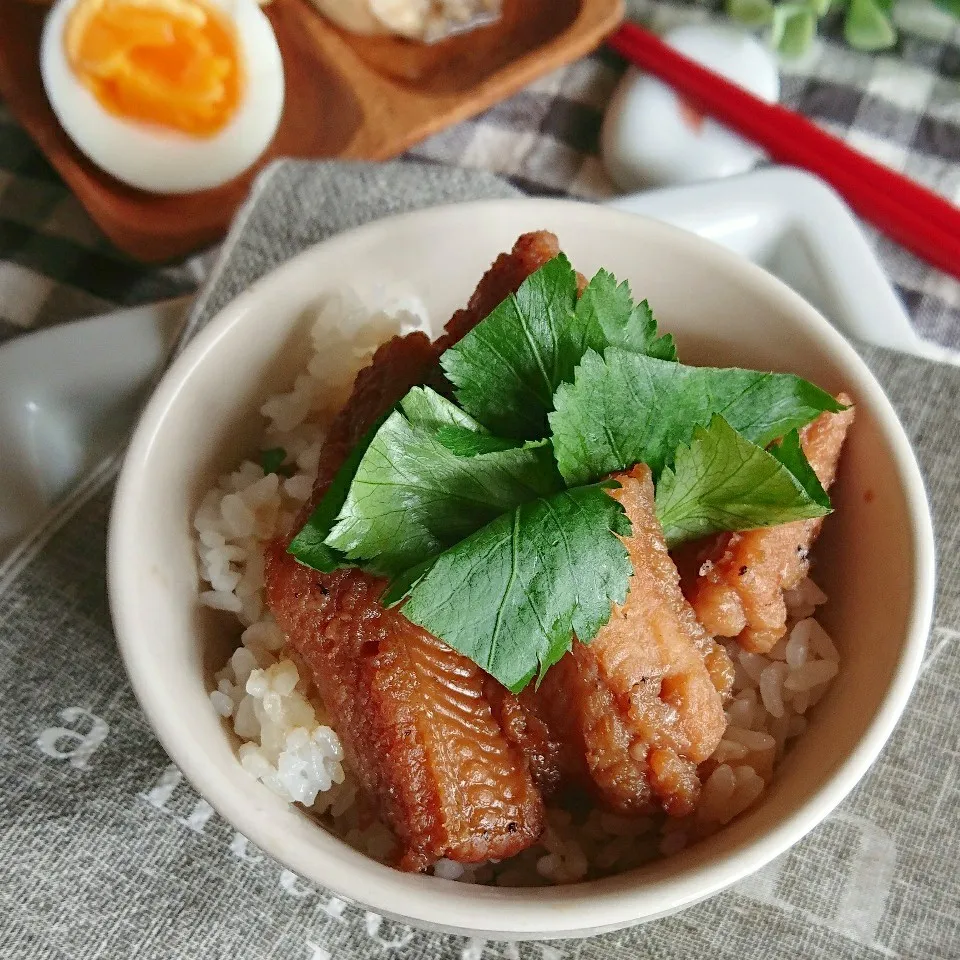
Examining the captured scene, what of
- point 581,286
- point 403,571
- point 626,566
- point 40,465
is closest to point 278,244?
point 40,465

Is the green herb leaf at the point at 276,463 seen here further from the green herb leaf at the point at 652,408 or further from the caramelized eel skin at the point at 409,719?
the green herb leaf at the point at 652,408

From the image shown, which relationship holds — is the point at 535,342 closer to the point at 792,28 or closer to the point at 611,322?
the point at 611,322

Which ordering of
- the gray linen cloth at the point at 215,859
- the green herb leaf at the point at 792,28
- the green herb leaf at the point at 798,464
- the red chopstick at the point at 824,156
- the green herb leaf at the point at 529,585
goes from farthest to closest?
the green herb leaf at the point at 792,28, the red chopstick at the point at 824,156, the gray linen cloth at the point at 215,859, the green herb leaf at the point at 798,464, the green herb leaf at the point at 529,585

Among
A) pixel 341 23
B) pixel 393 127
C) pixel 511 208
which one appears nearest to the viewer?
pixel 511 208

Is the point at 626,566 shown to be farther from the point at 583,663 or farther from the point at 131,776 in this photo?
the point at 131,776

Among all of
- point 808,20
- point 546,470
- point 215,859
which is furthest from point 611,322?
point 808,20

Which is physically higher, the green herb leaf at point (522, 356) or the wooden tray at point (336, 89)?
the green herb leaf at point (522, 356)

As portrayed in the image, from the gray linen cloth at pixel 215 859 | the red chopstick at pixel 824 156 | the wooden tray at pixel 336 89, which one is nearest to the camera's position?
the gray linen cloth at pixel 215 859

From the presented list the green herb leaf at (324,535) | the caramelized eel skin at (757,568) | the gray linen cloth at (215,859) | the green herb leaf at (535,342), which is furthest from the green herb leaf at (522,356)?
the gray linen cloth at (215,859)
